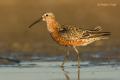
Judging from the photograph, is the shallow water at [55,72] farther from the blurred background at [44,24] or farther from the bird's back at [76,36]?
the blurred background at [44,24]

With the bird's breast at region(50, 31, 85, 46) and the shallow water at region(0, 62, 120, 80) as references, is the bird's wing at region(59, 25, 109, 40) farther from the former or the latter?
the shallow water at region(0, 62, 120, 80)

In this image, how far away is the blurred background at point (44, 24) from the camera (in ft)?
62.5

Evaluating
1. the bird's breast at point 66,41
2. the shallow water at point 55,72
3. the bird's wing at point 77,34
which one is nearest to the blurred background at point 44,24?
the bird's breast at point 66,41

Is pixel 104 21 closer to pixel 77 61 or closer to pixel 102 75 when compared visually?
pixel 77 61

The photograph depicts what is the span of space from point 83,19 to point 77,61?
26.6 feet

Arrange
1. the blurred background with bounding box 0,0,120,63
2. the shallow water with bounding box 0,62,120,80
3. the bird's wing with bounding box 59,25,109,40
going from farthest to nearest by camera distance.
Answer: the blurred background with bounding box 0,0,120,63
the bird's wing with bounding box 59,25,109,40
the shallow water with bounding box 0,62,120,80

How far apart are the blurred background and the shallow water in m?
1.91

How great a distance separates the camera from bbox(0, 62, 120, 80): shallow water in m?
14.4

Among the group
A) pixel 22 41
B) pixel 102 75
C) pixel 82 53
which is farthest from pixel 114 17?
pixel 102 75

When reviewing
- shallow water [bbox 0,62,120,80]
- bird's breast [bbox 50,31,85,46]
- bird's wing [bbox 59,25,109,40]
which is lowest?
shallow water [bbox 0,62,120,80]

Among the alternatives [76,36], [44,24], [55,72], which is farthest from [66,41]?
[44,24]

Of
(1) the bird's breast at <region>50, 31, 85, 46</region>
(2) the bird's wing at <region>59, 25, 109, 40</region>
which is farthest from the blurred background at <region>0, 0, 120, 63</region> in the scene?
(2) the bird's wing at <region>59, 25, 109, 40</region>

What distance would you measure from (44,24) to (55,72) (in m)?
8.91

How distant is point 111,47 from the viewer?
19.5 meters
